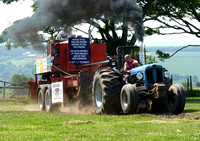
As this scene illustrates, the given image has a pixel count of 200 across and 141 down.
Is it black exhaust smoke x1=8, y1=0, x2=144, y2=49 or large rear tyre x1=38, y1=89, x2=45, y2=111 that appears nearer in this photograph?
black exhaust smoke x1=8, y1=0, x2=144, y2=49

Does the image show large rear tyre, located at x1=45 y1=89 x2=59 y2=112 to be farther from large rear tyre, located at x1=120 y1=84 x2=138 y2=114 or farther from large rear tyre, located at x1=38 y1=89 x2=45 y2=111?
large rear tyre, located at x1=120 y1=84 x2=138 y2=114

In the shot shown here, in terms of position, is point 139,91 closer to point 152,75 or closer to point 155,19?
point 152,75

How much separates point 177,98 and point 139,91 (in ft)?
3.91

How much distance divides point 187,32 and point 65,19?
21728mm

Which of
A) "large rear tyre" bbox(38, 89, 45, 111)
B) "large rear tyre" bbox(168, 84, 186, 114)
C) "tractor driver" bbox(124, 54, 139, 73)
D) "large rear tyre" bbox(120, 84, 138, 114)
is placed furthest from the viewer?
"large rear tyre" bbox(38, 89, 45, 111)

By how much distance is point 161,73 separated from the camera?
14086mm

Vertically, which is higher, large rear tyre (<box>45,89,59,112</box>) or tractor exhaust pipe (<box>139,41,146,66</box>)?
tractor exhaust pipe (<box>139,41,146,66</box>)

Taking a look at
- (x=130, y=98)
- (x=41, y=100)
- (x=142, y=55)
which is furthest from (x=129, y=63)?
(x=41, y=100)

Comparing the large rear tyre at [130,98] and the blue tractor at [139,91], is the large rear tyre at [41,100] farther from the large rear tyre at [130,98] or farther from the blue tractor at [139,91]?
the large rear tyre at [130,98]

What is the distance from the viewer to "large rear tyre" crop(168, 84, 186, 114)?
13.8 m

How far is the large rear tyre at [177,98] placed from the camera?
1377 centimetres

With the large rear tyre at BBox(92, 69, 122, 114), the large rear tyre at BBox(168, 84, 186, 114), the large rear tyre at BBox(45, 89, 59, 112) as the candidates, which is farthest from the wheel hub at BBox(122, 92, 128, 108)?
the large rear tyre at BBox(45, 89, 59, 112)

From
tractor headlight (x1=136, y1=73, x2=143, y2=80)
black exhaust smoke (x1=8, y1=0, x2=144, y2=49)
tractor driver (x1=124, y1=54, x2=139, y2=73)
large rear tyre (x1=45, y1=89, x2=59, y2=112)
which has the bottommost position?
large rear tyre (x1=45, y1=89, x2=59, y2=112)

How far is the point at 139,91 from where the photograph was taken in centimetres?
1398
